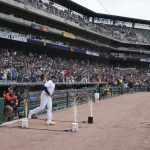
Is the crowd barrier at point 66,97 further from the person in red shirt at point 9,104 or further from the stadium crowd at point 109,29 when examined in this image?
the stadium crowd at point 109,29

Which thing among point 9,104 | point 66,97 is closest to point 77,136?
point 9,104

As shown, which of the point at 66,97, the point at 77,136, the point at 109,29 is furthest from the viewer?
the point at 109,29

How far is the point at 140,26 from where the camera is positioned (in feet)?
263

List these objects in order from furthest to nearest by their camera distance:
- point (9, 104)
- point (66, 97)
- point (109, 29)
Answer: point (109, 29), point (66, 97), point (9, 104)

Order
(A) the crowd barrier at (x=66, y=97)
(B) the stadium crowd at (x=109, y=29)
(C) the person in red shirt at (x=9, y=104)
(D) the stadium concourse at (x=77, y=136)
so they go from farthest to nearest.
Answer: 1. (B) the stadium crowd at (x=109, y=29)
2. (A) the crowd barrier at (x=66, y=97)
3. (C) the person in red shirt at (x=9, y=104)
4. (D) the stadium concourse at (x=77, y=136)

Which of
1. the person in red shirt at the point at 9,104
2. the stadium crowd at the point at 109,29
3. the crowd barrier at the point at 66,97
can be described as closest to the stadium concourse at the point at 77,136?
the person in red shirt at the point at 9,104

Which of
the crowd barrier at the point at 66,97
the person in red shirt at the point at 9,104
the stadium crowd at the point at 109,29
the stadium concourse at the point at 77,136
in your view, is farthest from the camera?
Answer: the stadium crowd at the point at 109,29

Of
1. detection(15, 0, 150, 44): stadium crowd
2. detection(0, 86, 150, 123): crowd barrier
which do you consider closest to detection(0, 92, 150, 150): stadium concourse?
detection(0, 86, 150, 123): crowd barrier

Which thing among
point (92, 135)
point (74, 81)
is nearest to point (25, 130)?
point (92, 135)

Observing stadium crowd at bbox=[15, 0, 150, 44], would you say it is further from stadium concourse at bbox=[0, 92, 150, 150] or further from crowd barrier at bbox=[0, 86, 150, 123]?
stadium concourse at bbox=[0, 92, 150, 150]

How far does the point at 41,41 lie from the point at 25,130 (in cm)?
3153

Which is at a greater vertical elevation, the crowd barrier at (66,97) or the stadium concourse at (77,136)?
the crowd barrier at (66,97)

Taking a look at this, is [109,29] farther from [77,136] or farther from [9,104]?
[77,136]

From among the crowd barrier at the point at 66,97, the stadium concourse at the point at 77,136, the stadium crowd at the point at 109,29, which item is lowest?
the stadium concourse at the point at 77,136
